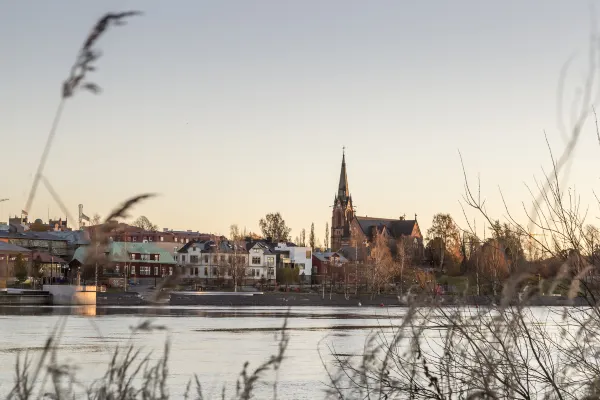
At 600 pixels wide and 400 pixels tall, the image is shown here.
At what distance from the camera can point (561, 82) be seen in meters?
5.80

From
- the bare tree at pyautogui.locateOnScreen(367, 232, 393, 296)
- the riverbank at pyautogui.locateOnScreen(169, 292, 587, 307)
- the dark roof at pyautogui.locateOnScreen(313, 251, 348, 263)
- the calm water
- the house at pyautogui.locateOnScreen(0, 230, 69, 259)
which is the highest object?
the house at pyautogui.locateOnScreen(0, 230, 69, 259)

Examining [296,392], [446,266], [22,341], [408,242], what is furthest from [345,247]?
[446,266]

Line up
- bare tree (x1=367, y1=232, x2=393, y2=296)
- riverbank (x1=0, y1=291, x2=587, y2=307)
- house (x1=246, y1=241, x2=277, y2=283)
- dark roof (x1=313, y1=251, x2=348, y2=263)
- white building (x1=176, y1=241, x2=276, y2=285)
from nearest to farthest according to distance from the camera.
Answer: riverbank (x1=0, y1=291, x2=587, y2=307) < bare tree (x1=367, y1=232, x2=393, y2=296) < white building (x1=176, y1=241, x2=276, y2=285) < house (x1=246, y1=241, x2=277, y2=283) < dark roof (x1=313, y1=251, x2=348, y2=263)

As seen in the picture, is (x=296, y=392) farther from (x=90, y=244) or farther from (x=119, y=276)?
(x=119, y=276)

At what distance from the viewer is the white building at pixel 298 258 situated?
159 metres

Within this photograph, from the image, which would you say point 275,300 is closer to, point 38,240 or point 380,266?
point 380,266

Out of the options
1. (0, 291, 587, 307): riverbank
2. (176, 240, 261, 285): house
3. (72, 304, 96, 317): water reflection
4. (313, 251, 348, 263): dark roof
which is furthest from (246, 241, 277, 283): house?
(72, 304, 96, 317): water reflection

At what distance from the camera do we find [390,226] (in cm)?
18475

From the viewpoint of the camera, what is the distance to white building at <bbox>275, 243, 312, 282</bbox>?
15900 centimetres

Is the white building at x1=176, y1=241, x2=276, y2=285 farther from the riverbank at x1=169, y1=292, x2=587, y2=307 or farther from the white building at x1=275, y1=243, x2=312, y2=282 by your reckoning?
the riverbank at x1=169, y1=292, x2=587, y2=307

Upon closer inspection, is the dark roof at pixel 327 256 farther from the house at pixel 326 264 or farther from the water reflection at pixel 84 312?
the water reflection at pixel 84 312

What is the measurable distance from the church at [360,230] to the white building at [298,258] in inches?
351

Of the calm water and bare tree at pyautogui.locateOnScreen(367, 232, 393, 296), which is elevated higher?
bare tree at pyautogui.locateOnScreen(367, 232, 393, 296)

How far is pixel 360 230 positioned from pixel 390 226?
10.3 metres
